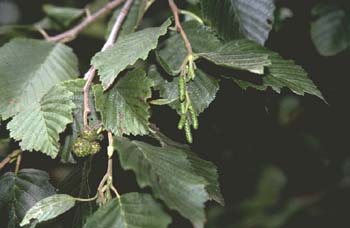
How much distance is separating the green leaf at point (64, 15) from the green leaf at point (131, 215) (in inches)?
41.5

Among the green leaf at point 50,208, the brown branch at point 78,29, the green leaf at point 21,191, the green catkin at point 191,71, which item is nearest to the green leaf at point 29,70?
the brown branch at point 78,29

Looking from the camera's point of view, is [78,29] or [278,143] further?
[278,143]

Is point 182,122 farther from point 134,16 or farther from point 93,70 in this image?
point 134,16

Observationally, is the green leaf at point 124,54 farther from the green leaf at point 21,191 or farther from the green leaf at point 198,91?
the green leaf at point 21,191

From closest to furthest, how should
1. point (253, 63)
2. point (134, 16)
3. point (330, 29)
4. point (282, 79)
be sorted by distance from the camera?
point (253, 63) < point (282, 79) < point (134, 16) < point (330, 29)

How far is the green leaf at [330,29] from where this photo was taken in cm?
169

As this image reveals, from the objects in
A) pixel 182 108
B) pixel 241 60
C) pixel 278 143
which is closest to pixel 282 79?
pixel 241 60

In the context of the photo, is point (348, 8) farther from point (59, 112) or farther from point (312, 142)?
point (59, 112)

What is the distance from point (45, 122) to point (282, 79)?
0.52 meters

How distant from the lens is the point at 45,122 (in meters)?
1.10

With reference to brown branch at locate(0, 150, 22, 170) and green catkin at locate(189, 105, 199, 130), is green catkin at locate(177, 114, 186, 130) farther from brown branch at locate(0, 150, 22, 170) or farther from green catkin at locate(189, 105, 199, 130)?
brown branch at locate(0, 150, 22, 170)

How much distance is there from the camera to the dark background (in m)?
1.36

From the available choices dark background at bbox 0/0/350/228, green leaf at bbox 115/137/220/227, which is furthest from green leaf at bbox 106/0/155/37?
green leaf at bbox 115/137/220/227

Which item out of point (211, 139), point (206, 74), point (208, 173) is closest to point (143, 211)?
point (208, 173)
